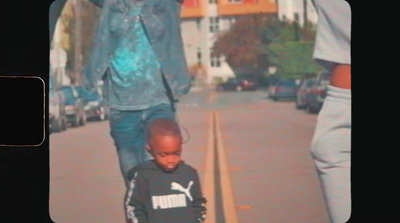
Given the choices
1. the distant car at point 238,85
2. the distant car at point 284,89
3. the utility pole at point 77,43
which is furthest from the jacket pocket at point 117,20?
the distant car at point 284,89

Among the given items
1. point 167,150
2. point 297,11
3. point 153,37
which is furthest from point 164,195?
point 297,11

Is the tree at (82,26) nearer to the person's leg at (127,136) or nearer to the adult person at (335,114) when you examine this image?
the person's leg at (127,136)

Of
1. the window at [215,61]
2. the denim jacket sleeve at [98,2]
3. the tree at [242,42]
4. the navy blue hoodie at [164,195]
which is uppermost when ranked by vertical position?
the denim jacket sleeve at [98,2]

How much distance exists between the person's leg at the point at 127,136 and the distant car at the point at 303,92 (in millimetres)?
777

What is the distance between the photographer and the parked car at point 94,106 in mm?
3410

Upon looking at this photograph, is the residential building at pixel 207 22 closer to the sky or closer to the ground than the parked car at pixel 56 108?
closer to the sky

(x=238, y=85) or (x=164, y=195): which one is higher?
(x=238, y=85)

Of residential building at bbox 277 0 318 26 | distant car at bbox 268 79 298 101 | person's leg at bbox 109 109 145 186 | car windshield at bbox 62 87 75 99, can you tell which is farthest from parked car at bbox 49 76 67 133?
residential building at bbox 277 0 318 26

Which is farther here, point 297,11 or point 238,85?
point 238,85

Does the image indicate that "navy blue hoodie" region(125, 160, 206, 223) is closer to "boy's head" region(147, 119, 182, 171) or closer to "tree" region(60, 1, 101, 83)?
"boy's head" region(147, 119, 182, 171)

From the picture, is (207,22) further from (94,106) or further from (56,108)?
(56,108)

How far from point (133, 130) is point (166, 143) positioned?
0.19 m

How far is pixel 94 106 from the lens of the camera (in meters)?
3.42
